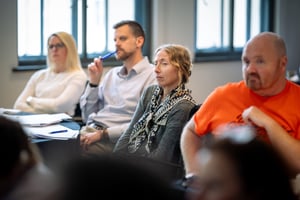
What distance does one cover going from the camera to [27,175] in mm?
1028

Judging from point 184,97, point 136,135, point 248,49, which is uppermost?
point 248,49

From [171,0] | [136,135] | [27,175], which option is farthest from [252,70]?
[171,0]

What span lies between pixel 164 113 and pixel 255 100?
0.60 m

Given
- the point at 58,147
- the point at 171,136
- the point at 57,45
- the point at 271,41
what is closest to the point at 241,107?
the point at 271,41

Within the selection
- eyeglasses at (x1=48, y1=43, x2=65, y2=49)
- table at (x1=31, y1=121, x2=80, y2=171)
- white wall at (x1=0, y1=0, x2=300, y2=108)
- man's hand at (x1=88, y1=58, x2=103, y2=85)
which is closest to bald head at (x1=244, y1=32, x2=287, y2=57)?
table at (x1=31, y1=121, x2=80, y2=171)

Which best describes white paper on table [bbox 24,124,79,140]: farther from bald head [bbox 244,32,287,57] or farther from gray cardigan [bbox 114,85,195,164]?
bald head [bbox 244,32,287,57]

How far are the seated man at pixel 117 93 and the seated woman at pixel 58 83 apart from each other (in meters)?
0.22

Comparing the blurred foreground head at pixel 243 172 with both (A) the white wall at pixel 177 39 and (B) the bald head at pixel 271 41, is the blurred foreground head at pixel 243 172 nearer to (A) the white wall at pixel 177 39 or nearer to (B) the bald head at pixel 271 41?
(B) the bald head at pixel 271 41

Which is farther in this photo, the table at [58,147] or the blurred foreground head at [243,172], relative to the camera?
the table at [58,147]

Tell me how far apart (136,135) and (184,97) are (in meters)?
0.35

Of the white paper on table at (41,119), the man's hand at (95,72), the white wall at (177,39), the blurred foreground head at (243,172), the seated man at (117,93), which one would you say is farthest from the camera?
the white wall at (177,39)

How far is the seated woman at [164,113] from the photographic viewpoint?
299 centimetres

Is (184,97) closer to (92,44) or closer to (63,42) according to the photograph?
(63,42)

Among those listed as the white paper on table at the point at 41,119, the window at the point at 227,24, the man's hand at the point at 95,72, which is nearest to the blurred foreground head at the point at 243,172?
the white paper on table at the point at 41,119
